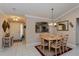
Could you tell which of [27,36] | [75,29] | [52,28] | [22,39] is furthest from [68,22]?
[22,39]

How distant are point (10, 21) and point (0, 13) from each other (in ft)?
4.52

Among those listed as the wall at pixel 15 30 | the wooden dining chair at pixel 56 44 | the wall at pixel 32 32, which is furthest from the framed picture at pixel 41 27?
the wall at pixel 15 30

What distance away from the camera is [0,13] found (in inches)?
167

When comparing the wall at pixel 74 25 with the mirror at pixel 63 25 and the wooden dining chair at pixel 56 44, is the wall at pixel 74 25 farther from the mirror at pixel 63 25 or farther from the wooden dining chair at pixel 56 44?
the wooden dining chair at pixel 56 44

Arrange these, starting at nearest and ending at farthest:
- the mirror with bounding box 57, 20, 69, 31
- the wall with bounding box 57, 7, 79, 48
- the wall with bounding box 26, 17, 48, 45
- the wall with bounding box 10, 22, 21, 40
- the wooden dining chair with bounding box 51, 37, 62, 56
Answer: the wooden dining chair with bounding box 51, 37, 62, 56
the wall with bounding box 57, 7, 79, 48
the mirror with bounding box 57, 20, 69, 31
the wall with bounding box 26, 17, 48, 45
the wall with bounding box 10, 22, 21, 40

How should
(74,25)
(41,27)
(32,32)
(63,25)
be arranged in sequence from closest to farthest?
1. (74,25)
2. (63,25)
3. (32,32)
4. (41,27)

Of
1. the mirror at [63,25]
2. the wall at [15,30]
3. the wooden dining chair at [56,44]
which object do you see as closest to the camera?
the wooden dining chair at [56,44]

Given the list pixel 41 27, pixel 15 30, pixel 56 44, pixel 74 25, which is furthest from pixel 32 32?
pixel 74 25

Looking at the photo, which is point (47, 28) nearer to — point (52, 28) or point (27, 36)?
point (52, 28)

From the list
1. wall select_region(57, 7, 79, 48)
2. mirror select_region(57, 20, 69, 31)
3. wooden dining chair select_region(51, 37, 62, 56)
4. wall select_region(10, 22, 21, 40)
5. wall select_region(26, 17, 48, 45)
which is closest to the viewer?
wooden dining chair select_region(51, 37, 62, 56)

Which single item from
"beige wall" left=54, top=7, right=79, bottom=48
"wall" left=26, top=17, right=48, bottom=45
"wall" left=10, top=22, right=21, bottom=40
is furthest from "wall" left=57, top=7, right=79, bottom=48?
"wall" left=10, top=22, right=21, bottom=40

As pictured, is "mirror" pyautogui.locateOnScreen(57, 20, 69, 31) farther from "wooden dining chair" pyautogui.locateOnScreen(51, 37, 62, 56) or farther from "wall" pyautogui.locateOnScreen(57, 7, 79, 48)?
"wooden dining chair" pyautogui.locateOnScreen(51, 37, 62, 56)

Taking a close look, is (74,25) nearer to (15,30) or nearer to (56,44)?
(56,44)

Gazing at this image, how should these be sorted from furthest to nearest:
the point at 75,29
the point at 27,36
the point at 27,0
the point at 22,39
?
1. the point at 22,39
2. the point at 27,36
3. the point at 75,29
4. the point at 27,0
